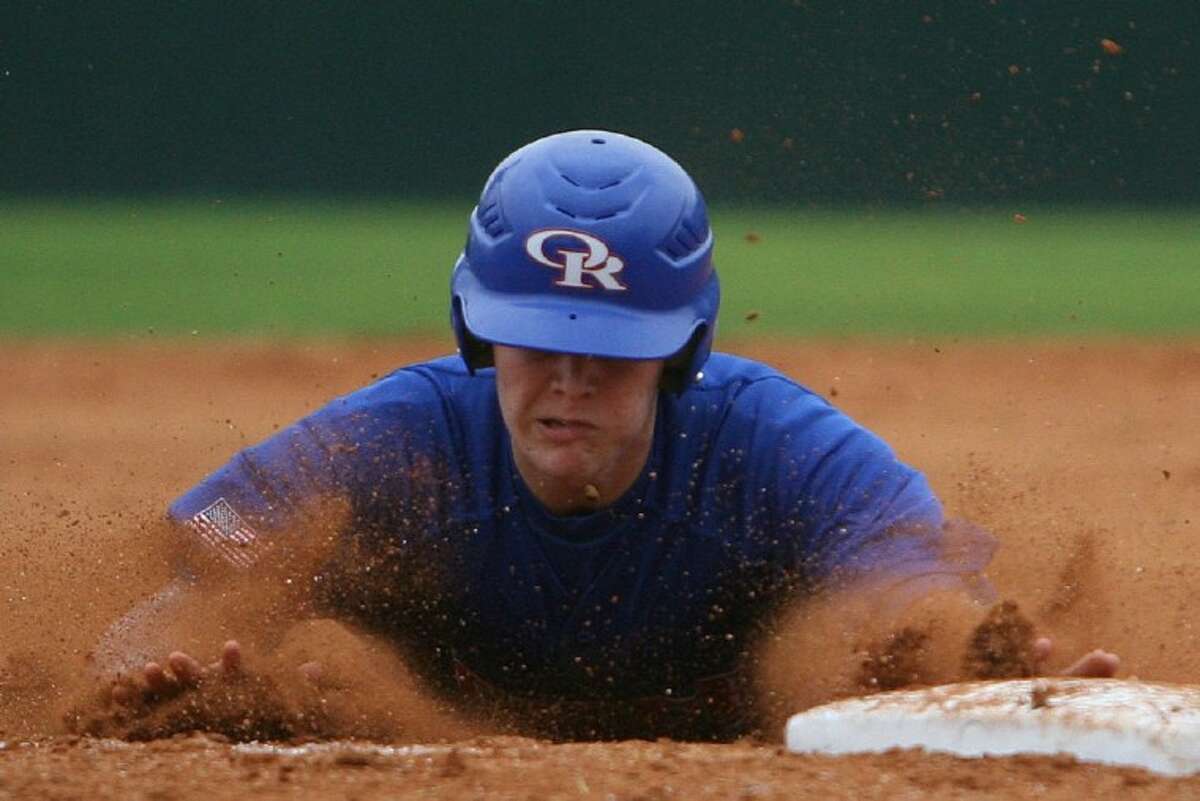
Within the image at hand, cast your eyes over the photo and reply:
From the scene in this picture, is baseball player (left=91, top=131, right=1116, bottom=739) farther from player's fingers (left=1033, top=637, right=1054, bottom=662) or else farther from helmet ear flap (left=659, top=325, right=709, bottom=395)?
player's fingers (left=1033, top=637, right=1054, bottom=662)

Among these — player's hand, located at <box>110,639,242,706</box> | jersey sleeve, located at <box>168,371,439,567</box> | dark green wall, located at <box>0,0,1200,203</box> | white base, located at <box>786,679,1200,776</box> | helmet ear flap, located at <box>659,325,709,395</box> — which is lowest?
dark green wall, located at <box>0,0,1200,203</box>

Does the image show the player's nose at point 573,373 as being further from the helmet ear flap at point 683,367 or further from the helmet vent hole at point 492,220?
the helmet vent hole at point 492,220

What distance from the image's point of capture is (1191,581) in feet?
18.6

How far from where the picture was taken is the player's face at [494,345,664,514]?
3895 mm

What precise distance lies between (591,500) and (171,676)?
37.6 inches

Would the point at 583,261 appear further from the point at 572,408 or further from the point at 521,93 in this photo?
the point at 521,93

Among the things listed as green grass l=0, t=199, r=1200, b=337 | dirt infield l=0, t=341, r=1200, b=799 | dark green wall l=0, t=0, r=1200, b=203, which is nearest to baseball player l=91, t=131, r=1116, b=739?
dirt infield l=0, t=341, r=1200, b=799

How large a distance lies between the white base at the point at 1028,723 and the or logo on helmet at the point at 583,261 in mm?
1049

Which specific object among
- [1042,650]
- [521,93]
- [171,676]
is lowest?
[521,93]

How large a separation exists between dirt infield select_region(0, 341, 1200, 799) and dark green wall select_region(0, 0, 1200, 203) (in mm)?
2593

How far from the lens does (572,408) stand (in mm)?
3891

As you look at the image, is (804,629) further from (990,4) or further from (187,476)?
(990,4)

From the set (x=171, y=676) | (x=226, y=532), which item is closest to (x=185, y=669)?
(x=171, y=676)

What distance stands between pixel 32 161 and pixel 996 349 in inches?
383
